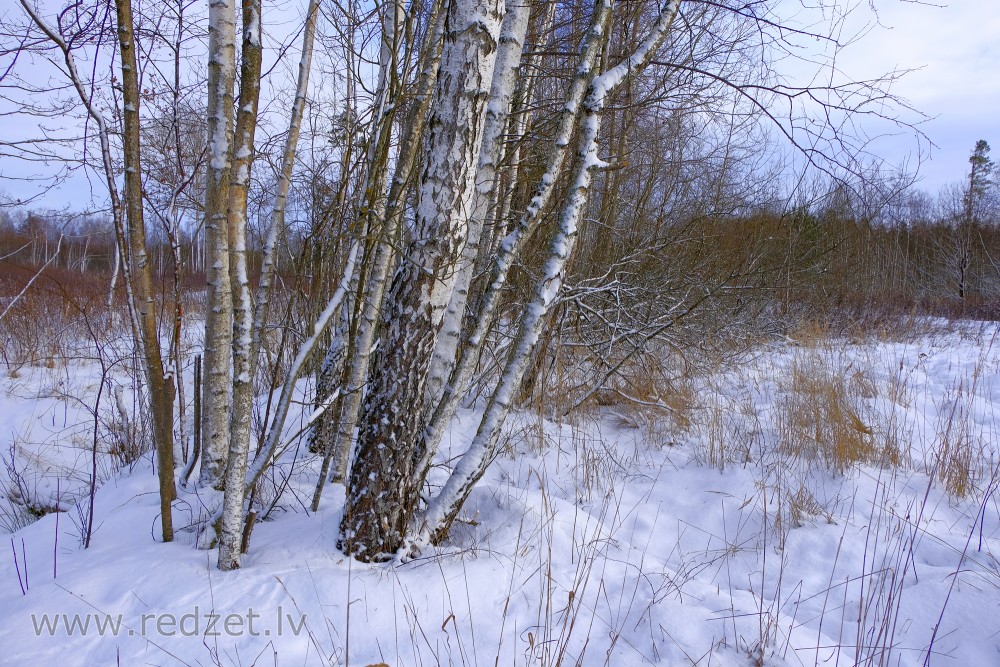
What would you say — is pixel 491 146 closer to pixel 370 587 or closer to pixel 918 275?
pixel 370 587

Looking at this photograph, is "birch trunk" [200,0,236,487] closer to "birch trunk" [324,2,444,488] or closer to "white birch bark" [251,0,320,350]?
"white birch bark" [251,0,320,350]

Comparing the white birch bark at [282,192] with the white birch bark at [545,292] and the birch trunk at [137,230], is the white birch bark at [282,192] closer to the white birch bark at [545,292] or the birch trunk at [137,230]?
the birch trunk at [137,230]

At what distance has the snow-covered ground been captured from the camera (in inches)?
66.1

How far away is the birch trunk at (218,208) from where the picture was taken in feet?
6.77

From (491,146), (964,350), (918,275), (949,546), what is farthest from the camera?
(918,275)

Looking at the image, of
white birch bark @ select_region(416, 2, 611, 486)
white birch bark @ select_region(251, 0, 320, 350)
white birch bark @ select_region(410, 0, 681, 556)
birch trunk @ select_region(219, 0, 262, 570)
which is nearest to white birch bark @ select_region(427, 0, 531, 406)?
white birch bark @ select_region(416, 2, 611, 486)

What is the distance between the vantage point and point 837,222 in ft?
33.8

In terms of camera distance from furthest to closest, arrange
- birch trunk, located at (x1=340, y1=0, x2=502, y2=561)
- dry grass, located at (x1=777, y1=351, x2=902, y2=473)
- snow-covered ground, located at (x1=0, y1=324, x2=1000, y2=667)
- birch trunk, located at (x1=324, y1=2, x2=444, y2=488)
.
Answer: dry grass, located at (x1=777, y1=351, x2=902, y2=473), birch trunk, located at (x1=324, y1=2, x2=444, y2=488), birch trunk, located at (x1=340, y1=0, x2=502, y2=561), snow-covered ground, located at (x1=0, y1=324, x2=1000, y2=667)

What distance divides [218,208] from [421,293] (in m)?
0.90

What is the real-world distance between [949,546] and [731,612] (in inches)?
50.7

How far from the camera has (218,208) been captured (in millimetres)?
2135

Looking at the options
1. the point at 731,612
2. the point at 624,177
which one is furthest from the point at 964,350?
the point at 731,612

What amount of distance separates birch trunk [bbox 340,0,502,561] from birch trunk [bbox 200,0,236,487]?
78cm

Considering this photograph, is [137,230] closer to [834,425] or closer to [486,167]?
[486,167]
